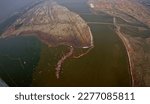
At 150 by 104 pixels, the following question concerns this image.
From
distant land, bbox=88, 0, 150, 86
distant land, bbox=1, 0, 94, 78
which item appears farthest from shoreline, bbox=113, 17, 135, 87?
distant land, bbox=1, 0, 94, 78

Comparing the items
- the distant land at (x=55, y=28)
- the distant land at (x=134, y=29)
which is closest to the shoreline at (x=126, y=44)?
the distant land at (x=134, y=29)

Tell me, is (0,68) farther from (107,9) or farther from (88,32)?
(107,9)

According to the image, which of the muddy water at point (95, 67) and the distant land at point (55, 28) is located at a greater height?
the distant land at point (55, 28)

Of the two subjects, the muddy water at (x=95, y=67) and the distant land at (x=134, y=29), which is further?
the distant land at (x=134, y=29)

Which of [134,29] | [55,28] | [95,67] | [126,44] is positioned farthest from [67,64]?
[134,29]

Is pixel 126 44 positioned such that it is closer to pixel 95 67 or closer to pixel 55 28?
pixel 95 67

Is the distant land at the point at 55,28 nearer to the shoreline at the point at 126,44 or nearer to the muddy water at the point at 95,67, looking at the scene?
the muddy water at the point at 95,67

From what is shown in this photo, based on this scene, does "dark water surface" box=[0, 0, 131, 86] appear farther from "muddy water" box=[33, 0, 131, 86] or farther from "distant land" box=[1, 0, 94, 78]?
"distant land" box=[1, 0, 94, 78]

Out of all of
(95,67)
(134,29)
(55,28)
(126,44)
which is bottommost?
(95,67)
